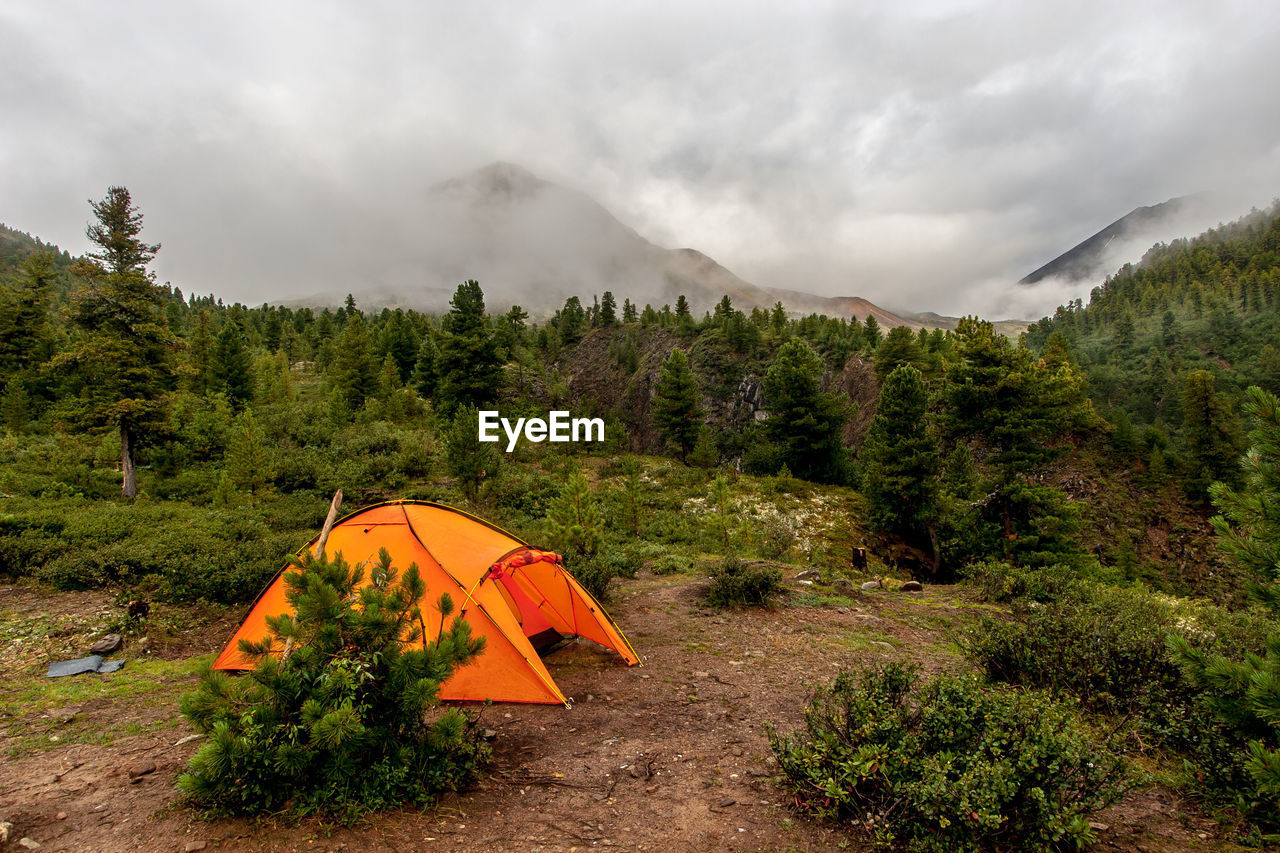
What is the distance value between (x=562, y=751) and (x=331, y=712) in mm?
2550

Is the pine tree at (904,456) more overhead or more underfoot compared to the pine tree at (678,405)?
more underfoot

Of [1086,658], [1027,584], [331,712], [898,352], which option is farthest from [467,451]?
[898,352]

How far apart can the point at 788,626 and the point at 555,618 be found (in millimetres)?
4275

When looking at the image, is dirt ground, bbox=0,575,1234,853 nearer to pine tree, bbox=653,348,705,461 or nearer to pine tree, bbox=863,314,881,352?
pine tree, bbox=653,348,705,461

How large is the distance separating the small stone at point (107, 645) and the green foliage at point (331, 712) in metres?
6.33

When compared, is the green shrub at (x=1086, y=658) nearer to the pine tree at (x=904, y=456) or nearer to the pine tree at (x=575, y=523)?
the pine tree at (x=575, y=523)

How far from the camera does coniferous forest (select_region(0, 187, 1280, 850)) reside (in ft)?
12.9

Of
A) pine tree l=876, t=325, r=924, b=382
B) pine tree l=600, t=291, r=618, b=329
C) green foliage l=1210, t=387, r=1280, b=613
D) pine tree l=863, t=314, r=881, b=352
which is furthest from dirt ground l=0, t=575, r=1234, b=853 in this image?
pine tree l=600, t=291, r=618, b=329

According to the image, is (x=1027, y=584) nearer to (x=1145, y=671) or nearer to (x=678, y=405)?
(x=1145, y=671)

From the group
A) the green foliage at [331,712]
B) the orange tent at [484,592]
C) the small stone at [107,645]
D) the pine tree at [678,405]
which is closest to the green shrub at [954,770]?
the green foliage at [331,712]

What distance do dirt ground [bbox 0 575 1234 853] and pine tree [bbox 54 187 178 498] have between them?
10.4 metres

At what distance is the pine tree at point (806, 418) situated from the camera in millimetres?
33562

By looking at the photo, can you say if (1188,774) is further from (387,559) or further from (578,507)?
(578,507)

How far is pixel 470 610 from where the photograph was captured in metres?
6.61
